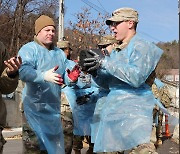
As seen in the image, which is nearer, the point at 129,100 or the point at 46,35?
the point at 129,100

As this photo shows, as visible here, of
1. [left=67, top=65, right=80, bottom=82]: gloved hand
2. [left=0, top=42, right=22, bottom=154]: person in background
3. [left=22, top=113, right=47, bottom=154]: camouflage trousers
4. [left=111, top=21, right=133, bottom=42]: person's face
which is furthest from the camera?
[left=22, top=113, right=47, bottom=154]: camouflage trousers

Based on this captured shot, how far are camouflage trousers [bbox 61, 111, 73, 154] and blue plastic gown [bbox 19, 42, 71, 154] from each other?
3.63 ft

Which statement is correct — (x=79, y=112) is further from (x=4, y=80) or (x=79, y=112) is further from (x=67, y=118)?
(x=4, y=80)

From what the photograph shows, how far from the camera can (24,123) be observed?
461 centimetres

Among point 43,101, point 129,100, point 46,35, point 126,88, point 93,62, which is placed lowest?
point 43,101

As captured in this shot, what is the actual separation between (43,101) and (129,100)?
122 cm

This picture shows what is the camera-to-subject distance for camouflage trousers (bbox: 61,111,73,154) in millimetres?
5781

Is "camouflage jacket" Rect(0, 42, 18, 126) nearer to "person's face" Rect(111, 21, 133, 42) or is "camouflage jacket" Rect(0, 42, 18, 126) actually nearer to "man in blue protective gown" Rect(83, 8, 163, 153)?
"man in blue protective gown" Rect(83, 8, 163, 153)

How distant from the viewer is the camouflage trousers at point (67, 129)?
5.78 metres

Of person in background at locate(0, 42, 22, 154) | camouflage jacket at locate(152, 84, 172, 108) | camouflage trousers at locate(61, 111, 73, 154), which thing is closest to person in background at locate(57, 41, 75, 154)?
camouflage trousers at locate(61, 111, 73, 154)

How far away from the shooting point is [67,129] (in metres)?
5.94

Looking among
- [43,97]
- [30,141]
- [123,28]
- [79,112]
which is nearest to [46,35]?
[43,97]

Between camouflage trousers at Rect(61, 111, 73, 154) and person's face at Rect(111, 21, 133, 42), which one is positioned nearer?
person's face at Rect(111, 21, 133, 42)

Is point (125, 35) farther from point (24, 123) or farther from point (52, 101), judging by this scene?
point (24, 123)
